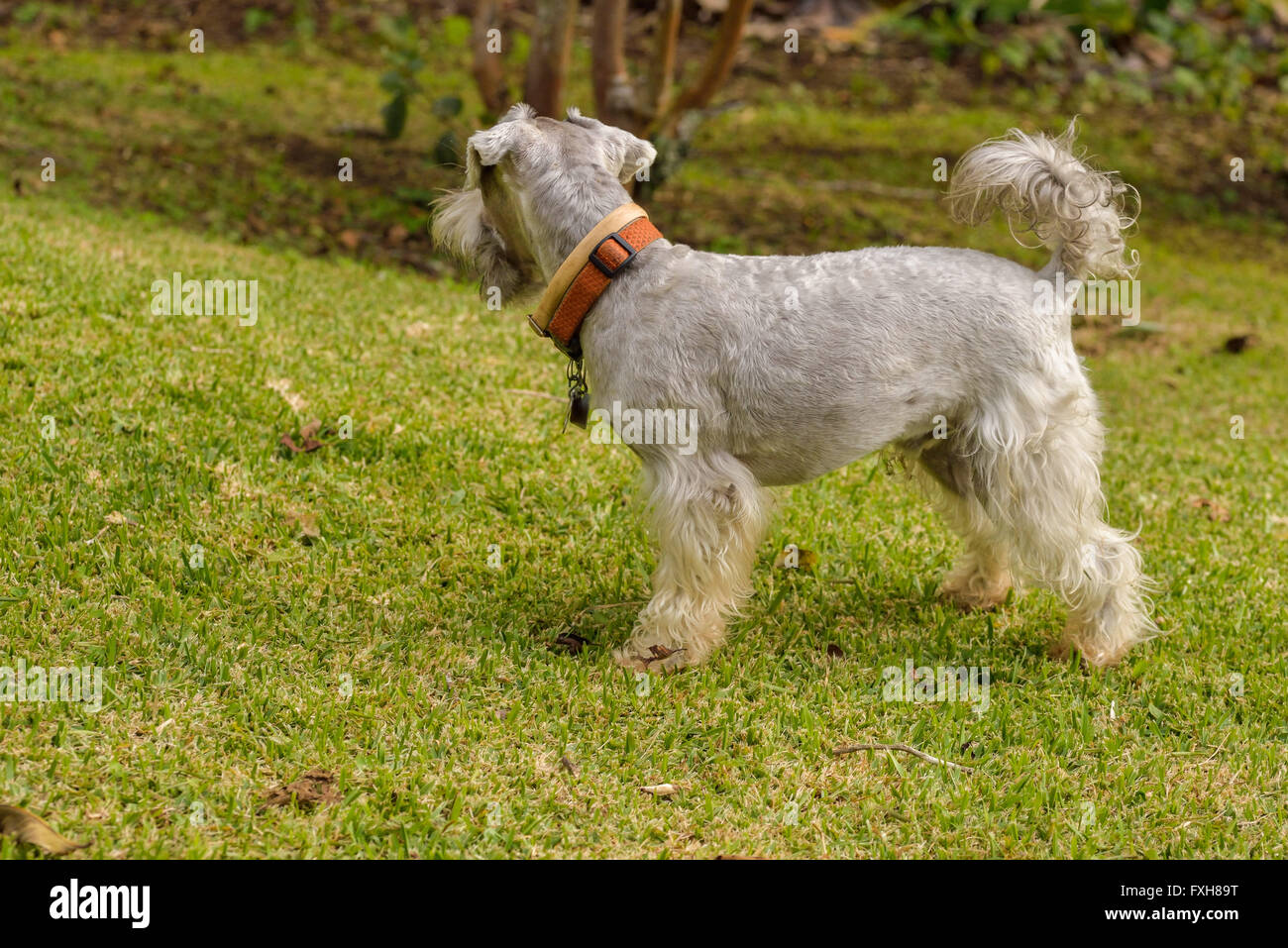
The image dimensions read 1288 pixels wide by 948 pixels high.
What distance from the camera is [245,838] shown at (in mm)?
3562

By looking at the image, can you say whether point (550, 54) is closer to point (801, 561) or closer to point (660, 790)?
point (801, 561)

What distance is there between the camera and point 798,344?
174 inches

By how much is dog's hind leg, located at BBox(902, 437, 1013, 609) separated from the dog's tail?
847 millimetres

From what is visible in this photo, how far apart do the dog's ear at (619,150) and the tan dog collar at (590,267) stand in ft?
0.73

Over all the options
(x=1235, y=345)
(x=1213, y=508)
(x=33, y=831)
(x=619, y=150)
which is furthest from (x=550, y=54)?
(x=33, y=831)

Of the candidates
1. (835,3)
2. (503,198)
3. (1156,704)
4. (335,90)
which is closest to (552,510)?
(503,198)

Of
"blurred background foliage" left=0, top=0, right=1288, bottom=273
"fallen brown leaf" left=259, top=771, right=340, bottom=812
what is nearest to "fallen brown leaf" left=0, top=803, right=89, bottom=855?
"fallen brown leaf" left=259, top=771, right=340, bottom=812

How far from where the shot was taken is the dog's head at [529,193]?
14.5 feet

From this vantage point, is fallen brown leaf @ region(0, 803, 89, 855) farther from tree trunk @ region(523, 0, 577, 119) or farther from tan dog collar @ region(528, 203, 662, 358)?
tree trunk @ region(523, 0, 577, 119)

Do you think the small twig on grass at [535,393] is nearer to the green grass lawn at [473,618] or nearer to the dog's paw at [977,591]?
the green grass lawn at [473,618]

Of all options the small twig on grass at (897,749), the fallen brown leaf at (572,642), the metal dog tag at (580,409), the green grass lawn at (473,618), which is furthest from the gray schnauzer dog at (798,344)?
the small twig on grass at (897,749)

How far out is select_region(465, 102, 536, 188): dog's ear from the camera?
4348 mm

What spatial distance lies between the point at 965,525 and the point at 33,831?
3670mm

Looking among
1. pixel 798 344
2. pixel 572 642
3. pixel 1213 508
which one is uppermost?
pixel 798 344
